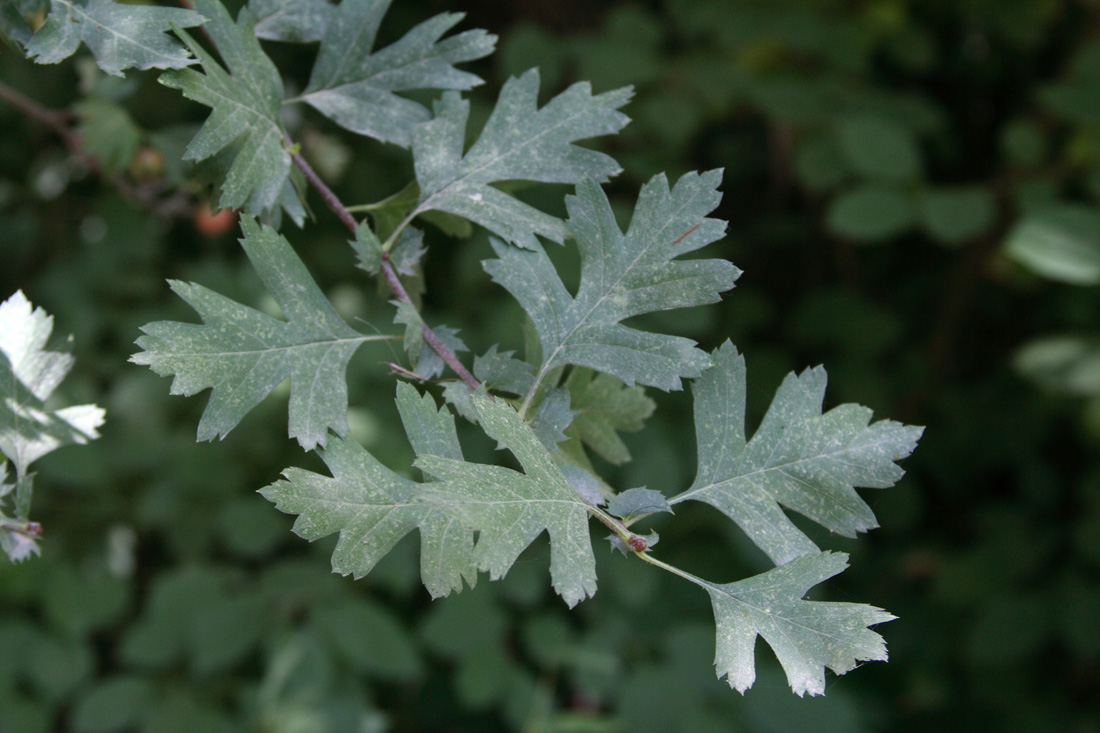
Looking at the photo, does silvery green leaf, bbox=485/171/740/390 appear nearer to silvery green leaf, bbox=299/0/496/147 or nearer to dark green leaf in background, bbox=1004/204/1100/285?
silvery green leaf, bbox=299/0/496/147

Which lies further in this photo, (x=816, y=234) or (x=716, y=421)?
(x=816, y=234)

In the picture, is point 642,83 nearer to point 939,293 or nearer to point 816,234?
point 816,234

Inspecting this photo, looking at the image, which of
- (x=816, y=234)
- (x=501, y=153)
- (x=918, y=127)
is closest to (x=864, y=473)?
(x=501, y=153)

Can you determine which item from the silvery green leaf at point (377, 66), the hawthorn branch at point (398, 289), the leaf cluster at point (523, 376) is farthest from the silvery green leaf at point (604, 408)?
the silvery green leaf at point (377, 66)

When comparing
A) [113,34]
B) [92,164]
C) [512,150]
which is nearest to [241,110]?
[113,34]

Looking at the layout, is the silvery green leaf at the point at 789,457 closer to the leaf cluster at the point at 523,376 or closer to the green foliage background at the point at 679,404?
the leaf cluster at the point at 523,376

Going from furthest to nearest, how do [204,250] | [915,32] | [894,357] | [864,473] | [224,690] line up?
1. [894,357]
2. [915,32]
3. [204,250]
4. [224,690]
5. [864,473]

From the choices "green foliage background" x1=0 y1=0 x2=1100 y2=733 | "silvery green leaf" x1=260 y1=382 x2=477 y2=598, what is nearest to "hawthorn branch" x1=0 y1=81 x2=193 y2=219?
"green foliage background" x1=0 y1=0 x2=1100 y2=733
